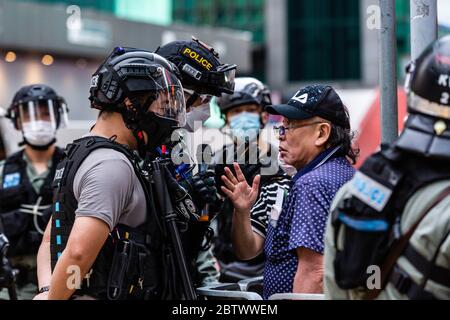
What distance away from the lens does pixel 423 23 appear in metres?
3.56

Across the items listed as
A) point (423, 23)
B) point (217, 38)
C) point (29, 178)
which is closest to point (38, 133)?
point (29, 178)

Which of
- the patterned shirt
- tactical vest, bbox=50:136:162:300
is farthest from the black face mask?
the patterned shirt

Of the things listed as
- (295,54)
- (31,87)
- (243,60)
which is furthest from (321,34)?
(31,87)

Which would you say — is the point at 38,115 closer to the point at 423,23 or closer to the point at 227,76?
the point at 227,76

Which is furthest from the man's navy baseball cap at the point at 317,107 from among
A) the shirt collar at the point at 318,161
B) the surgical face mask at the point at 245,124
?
the surgical face mask at the point at 245,124

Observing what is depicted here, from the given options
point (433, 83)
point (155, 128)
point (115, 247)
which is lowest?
point (115, 247)

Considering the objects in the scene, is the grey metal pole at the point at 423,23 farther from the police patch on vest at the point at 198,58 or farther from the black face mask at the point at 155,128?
the police patch on vest at the point at 198,58

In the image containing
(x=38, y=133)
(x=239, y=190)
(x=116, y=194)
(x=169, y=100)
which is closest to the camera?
(x=116, y=194)

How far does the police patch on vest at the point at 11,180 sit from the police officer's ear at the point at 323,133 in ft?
9.76

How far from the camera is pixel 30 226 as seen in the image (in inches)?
237

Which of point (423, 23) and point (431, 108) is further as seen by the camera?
point (423, 23)

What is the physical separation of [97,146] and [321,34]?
3565 centimetres

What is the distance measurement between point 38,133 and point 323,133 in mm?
3094

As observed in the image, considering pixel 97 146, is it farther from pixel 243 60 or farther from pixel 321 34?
pixel 321 34
